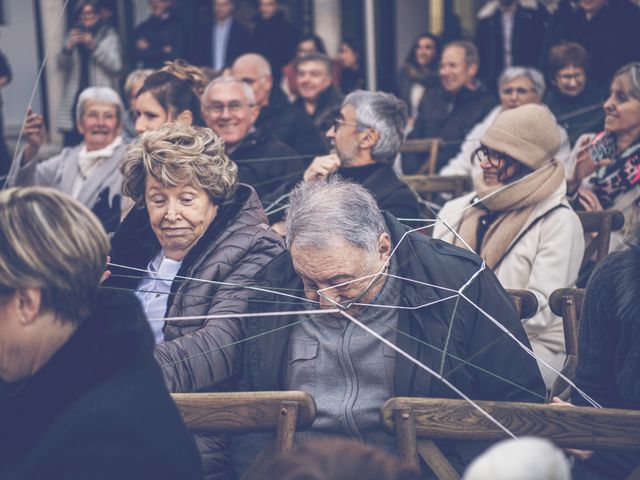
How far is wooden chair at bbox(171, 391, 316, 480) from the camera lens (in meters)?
3.04

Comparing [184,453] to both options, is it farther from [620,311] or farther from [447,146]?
[447,146]

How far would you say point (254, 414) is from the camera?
10.1 feet

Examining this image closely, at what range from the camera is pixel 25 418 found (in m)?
2.36

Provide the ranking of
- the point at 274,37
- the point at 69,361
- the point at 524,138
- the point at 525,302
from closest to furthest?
the point at 69,361 < the point at 525,302 < the point at 524,138 < the point at 274,37

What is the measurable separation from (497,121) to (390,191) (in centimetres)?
55

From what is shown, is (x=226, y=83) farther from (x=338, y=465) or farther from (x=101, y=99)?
(x=338, y=465)

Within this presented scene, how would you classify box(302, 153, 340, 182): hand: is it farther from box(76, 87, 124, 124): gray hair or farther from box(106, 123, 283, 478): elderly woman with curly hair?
box(76, 87, 124, 124): gray hair

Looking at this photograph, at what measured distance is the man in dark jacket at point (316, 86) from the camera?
819 cm

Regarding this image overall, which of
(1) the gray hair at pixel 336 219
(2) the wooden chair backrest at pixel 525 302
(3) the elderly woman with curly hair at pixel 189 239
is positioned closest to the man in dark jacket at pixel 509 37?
(2) the wooden chair backrest at pixel 525 302

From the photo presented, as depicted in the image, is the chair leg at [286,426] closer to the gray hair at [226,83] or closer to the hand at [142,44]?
the gray hair at [226,83]

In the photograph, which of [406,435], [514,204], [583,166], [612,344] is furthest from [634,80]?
[406,435]

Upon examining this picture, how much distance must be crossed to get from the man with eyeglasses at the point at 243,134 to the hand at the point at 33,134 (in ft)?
3.15

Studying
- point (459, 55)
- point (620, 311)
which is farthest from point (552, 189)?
point (459, 55)

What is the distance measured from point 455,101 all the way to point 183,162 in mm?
4500
